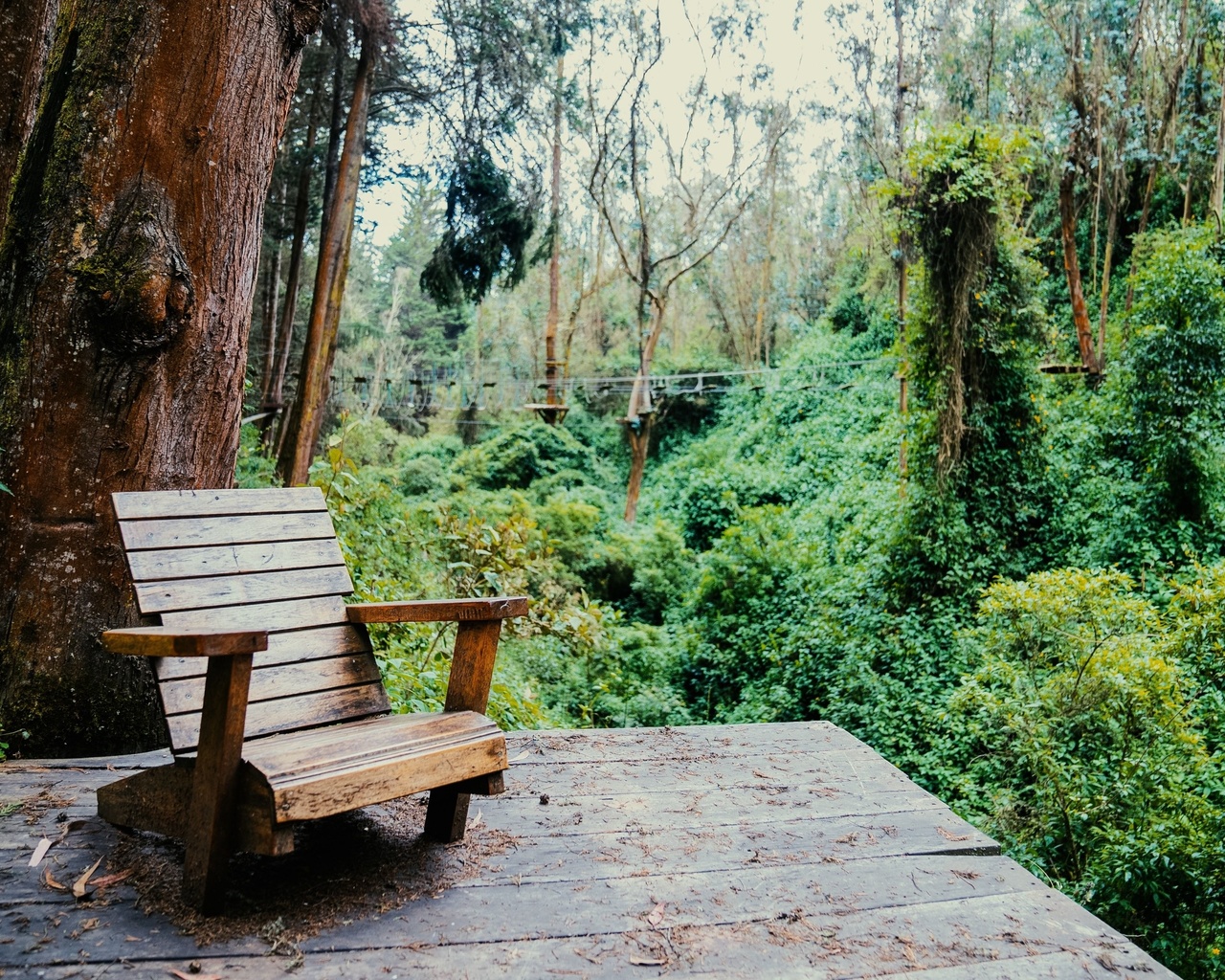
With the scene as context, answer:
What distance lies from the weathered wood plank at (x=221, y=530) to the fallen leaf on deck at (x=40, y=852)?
78 cm

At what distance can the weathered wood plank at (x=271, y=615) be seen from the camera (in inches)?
92.2

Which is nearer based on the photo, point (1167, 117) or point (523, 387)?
point (1167, 117)

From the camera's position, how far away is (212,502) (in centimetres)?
259

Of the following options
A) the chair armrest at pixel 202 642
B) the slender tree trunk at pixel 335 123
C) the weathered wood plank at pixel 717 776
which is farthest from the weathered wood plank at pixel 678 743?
the slender tree trunk at pixel 335 123

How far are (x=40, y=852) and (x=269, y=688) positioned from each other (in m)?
0.65

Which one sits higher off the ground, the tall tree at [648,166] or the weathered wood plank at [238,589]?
the tall tree at [648,166]

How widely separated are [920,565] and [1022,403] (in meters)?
2.20

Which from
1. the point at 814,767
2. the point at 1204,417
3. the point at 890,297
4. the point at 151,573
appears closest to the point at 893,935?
the point at 814,767

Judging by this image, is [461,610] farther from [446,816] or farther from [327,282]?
[327,282]

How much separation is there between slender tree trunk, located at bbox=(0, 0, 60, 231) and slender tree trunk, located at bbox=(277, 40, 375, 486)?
4.58 m

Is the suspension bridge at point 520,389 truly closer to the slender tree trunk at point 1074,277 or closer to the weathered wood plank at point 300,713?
the slender tree trunk at point 1074,277

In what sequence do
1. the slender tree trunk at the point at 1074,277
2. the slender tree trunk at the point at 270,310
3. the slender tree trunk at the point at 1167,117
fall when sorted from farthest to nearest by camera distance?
the slender tree trunk at the point at 1074,277 < the slender tree trunk at the point at 1167,117 < the slender tree trunk at the point at 270,310

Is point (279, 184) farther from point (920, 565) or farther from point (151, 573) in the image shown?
point (151, 573)

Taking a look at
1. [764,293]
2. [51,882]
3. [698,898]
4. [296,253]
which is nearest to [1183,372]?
[698,898]
